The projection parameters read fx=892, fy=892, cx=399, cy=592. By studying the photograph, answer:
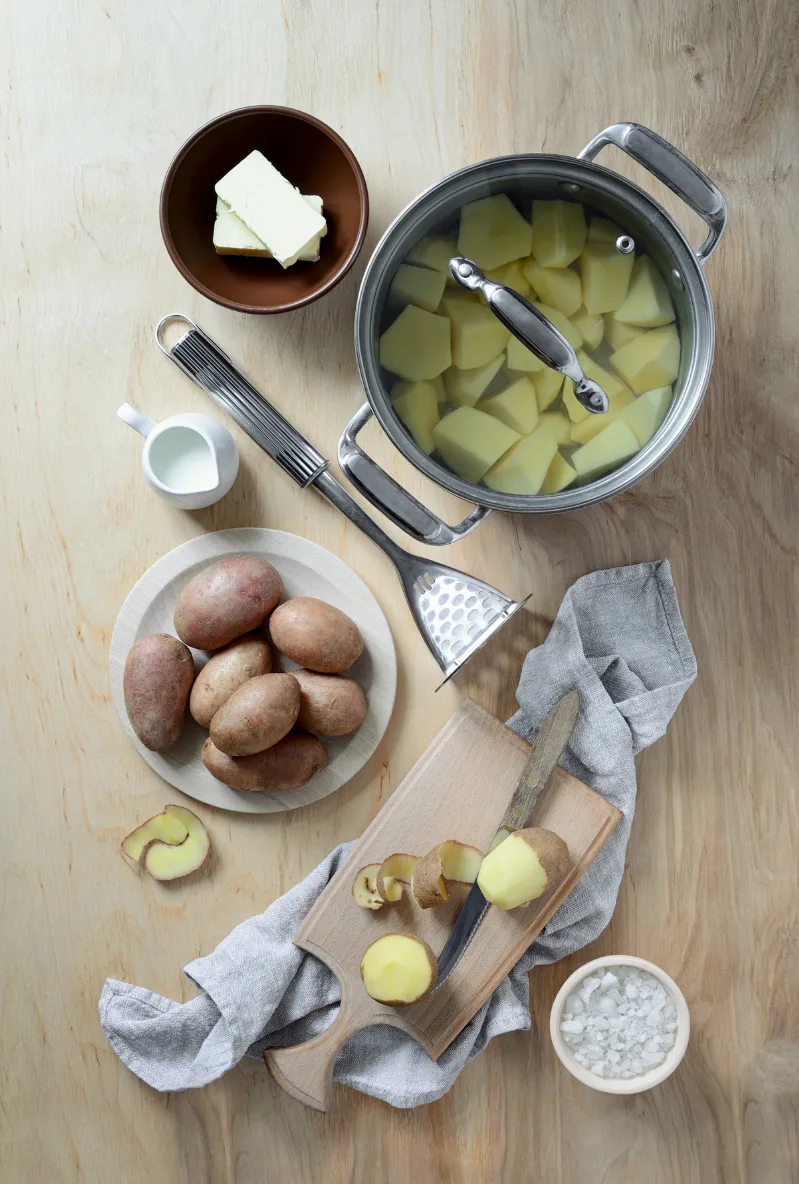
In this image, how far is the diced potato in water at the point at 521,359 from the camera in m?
0.82

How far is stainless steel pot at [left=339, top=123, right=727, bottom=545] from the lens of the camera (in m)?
0.79

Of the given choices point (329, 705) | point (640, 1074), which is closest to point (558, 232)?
point (329, 705)

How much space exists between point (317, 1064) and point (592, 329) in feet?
2.75

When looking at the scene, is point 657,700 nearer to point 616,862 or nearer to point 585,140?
point 616,862

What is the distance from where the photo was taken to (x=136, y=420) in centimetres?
97

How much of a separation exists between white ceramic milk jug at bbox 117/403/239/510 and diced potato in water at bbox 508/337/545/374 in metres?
0.33

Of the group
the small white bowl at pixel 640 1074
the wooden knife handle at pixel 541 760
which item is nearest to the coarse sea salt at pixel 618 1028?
the small white bowl at pixel 640 1074

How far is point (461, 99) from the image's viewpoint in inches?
A: 39.5

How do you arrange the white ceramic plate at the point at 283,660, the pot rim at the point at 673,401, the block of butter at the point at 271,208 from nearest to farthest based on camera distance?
1. the pot rim at the point at 673,401
2. the block of butter at the point at 271,208
3. the white ceramic plate at the point at 283,660

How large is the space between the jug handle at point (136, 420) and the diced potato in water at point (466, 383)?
1.13ft

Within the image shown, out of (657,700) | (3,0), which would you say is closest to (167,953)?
(657,700)

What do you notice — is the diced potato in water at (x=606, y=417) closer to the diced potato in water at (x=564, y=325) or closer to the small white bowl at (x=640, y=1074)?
the diced potato in water at (x=564, y=325)

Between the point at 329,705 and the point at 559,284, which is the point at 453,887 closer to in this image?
the point at 329,705

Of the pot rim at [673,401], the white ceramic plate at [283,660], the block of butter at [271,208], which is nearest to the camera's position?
the pot rim at [673,401]
